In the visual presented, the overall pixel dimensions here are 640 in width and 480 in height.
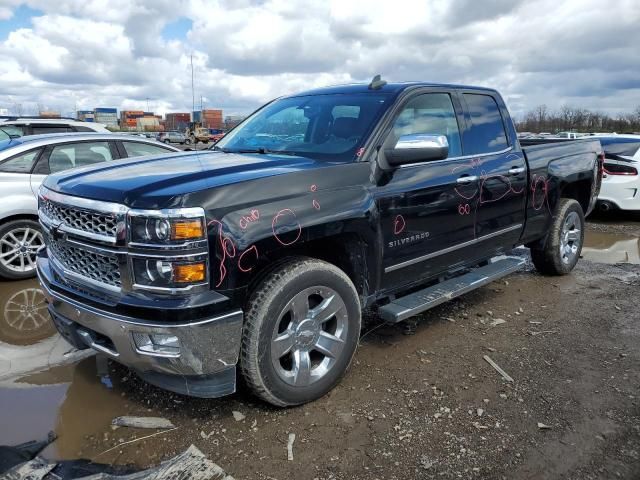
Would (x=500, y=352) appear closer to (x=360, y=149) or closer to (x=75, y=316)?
(x=360, y=149)

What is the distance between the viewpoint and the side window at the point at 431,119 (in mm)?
3852

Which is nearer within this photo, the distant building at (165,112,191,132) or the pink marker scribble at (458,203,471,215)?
the pink marker scribble at (458,203,471,215)

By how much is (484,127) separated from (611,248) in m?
4.46

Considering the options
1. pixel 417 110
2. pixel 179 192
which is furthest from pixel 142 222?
pixel 417 110

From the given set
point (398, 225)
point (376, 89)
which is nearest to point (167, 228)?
point (398, 225)

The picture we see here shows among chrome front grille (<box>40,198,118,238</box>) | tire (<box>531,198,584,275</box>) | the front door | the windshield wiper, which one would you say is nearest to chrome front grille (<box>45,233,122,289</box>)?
chrome front grille (<box>40,198,118,238</box>)

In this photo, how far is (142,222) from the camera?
2602 millimetres

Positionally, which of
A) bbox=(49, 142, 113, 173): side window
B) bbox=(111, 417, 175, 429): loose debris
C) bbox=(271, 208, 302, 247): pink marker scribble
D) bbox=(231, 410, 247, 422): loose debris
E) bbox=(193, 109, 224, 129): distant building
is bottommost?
bbox=(111, 417, 175, 429): loose debris

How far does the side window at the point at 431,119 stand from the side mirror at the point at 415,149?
29 centimetres

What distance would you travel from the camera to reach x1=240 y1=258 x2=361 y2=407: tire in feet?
9.47

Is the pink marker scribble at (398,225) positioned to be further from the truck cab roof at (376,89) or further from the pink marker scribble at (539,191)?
the pink marker scribble at (539,191)

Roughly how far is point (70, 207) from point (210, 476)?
5.39ft

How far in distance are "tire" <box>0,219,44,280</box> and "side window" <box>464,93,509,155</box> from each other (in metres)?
4.60

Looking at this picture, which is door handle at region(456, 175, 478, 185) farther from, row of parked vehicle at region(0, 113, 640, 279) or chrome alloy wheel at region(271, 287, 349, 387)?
row of parked vehicle at region(0, 113, 640, 279)
